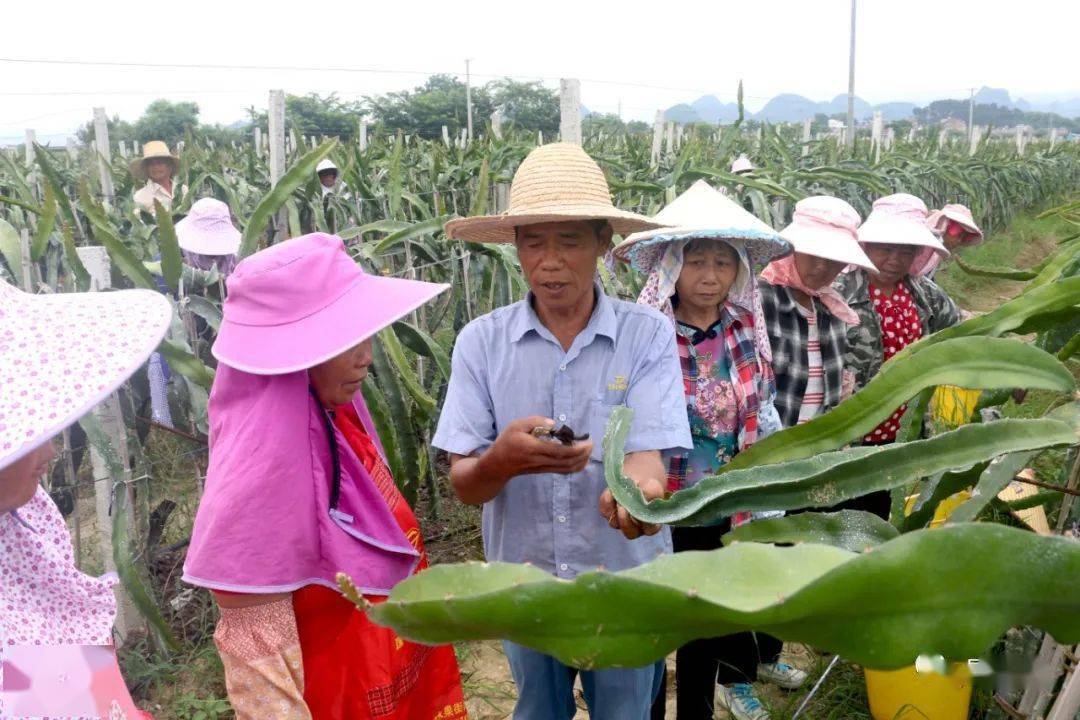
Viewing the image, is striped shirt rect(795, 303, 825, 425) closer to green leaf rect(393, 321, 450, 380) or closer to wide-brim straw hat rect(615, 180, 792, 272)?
wide-brim straw hat rect(615, 180, 792, 272)

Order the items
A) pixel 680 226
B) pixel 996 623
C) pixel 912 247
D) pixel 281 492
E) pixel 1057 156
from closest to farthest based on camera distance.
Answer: pixel 996 623 → pixel 281 492 → pixel 680 226 → pixel 912 247 → pixel 1057 156

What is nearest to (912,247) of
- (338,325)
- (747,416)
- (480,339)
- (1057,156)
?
(747,416)

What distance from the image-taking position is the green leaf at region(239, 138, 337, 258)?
2178 mm

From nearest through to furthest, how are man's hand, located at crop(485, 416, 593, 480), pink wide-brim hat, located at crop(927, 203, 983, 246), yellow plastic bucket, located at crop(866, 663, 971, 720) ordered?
man's hand, located at crop(485, 416, 593, 480) < yellow plastic bucket, located at crop(866, 663, 971, 720) < pink wide-brim hat, located at crop(927, 203, 983, 246)

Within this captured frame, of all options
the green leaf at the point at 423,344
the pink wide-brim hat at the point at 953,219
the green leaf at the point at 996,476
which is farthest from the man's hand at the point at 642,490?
the pink wide-brim hat at the point at 953,219

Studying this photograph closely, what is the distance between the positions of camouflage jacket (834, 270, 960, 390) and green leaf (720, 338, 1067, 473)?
5.32 feet

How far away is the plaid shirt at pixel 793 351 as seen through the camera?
2.34m

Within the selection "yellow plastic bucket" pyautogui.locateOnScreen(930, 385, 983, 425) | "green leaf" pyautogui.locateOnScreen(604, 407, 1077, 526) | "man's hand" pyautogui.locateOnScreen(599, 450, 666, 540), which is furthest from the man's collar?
"yellow plastic bucket" pyautogui.locateOnScreen(930, 385, 983, 425)

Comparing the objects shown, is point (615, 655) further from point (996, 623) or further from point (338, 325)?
point (338, 325)

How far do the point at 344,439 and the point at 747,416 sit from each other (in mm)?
1079

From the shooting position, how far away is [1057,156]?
1798cm

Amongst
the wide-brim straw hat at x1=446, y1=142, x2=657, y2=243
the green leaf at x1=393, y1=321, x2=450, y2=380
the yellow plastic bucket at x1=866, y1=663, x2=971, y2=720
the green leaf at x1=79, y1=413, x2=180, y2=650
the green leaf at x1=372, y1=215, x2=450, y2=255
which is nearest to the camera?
the wide-brim straw hat at x1=446, y1=142, x2=657, y2=243

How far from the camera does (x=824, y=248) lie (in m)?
A: 2.33

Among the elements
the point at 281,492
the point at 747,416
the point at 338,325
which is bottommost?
the point at 747,416
